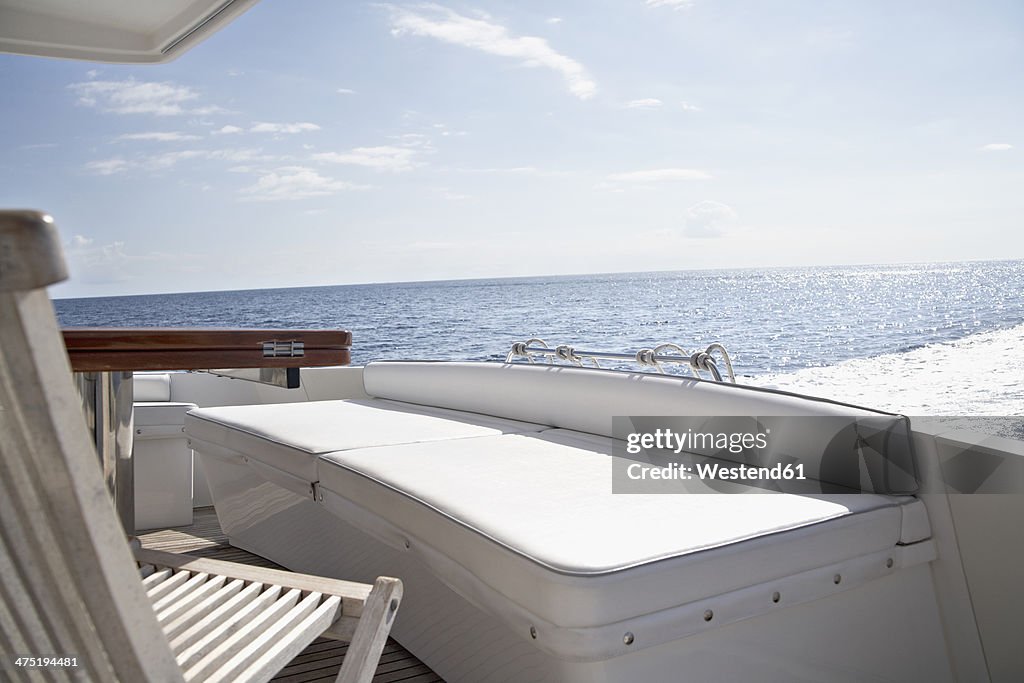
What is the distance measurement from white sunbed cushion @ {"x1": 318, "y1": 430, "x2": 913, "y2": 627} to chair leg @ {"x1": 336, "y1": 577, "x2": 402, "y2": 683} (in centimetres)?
19

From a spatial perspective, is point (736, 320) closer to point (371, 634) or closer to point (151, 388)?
point (151, 388)

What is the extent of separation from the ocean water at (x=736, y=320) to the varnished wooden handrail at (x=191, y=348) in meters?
11.8

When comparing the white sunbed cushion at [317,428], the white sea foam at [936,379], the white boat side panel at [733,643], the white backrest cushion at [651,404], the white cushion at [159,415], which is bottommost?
the white sea foam at [936,379]

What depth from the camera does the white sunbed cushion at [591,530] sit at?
39.2 inches

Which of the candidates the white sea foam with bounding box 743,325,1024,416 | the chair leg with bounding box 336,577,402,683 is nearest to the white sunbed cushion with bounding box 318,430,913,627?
the chair leg with bounding box 336,577,402,683

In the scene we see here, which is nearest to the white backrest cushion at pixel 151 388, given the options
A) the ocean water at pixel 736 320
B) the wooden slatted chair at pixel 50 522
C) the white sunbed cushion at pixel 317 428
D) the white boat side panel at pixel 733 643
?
the white sunbed cushion at pixel 317 428

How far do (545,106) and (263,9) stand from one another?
35.6 feet

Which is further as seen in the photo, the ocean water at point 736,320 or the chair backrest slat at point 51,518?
the ocean water at point 736,320

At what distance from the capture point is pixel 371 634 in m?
0.88

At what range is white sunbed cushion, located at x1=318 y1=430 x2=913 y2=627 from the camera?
100 centimetres

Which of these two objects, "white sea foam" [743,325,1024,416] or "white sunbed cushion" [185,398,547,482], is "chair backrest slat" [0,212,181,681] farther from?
"white sea foam" [743,325,1024,416]

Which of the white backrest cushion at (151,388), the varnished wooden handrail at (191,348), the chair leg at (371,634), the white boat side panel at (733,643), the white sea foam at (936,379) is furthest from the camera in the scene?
the white sea foam at (936,379)

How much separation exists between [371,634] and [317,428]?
1.27 metres

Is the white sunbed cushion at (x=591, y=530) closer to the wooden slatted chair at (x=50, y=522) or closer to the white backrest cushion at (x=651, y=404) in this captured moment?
the white backrest cushion at (x=651, y=404)
